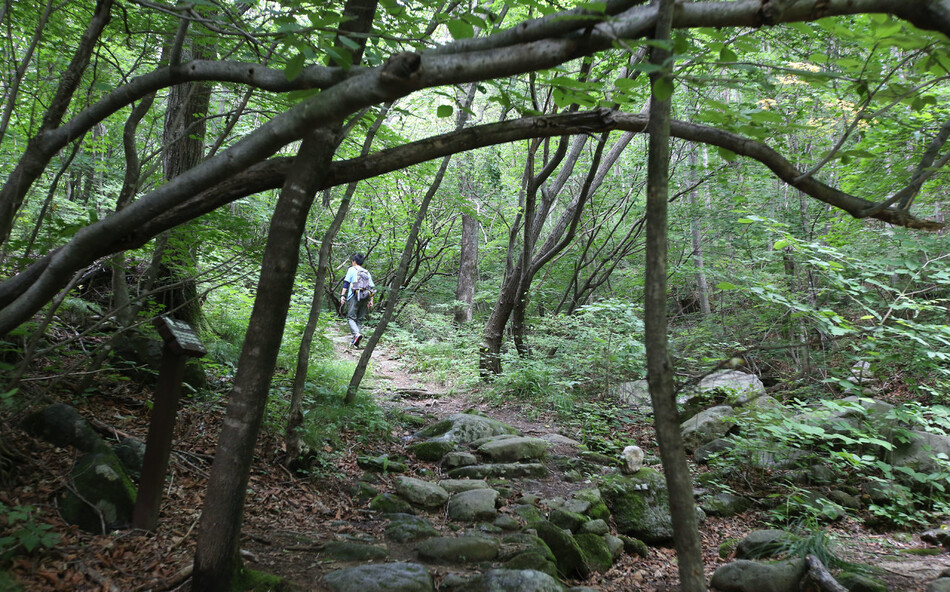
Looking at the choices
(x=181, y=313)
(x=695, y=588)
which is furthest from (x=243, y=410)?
(x=181, y=313)

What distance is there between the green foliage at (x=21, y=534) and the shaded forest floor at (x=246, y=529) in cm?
8

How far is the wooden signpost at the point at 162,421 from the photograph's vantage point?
135 inches

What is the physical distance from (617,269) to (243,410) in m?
13.1

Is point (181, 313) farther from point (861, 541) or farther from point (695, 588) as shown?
point (861, 541)

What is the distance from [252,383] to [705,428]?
22.9 feet

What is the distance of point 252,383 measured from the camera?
2.70 meters

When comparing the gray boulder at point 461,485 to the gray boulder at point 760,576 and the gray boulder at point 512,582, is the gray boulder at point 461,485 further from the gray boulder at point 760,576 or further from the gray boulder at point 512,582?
the gray boulder at point 760,576

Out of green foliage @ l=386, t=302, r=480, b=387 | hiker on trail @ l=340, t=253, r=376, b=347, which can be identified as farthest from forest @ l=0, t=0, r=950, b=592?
hiker on trail @ l=340, t=253, r=376, b=347

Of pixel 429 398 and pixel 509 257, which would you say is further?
pixel 509 257

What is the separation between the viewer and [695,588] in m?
1.75

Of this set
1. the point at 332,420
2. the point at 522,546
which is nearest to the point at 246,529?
the point at 522,546

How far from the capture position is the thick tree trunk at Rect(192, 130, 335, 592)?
8.63ft

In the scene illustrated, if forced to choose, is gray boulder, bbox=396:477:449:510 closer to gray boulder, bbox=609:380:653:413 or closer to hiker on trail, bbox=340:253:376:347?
gray boulder, bbox=609:380:653:413

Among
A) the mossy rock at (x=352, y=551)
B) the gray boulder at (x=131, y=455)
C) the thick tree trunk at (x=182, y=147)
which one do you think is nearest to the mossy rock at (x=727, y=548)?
the mossy rock at (x=352, y=551)
